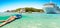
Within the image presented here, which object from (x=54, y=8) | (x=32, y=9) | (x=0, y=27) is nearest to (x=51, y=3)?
(x=54, y=8)

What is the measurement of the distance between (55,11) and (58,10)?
3.47 meters

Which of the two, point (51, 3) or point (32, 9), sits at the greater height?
point (51, 3)

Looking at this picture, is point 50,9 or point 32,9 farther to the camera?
point 32,9

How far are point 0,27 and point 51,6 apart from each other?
45029 millimetres

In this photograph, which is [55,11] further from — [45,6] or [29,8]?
[29,8]

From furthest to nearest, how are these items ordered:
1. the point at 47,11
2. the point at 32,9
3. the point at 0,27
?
the point at 32,9
the point at 47,11
the point at 0,27

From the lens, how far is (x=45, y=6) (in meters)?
54.4

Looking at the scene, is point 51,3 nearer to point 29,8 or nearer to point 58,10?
point 58,10

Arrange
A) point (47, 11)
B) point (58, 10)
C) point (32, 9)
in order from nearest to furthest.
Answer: point (47, 11) < point (58, 10) < point (32, 9)

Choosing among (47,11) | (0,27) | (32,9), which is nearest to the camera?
(0,27)

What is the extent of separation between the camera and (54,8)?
54000 mm

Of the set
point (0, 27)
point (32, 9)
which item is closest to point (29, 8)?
point (32, 9)

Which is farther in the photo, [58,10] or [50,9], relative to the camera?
[58,10]

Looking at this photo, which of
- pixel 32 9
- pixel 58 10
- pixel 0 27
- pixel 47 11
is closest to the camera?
pixel 0 27
